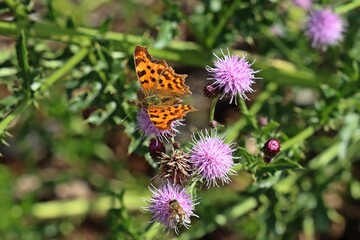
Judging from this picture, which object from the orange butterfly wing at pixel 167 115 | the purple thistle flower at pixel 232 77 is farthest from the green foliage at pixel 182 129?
the orange butterfly wing at pixel 167 115

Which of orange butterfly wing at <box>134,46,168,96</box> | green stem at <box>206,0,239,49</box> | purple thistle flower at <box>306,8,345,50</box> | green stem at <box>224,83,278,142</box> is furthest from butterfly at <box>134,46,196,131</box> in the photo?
purple thistle flower at <box>306,8,345,50</box>

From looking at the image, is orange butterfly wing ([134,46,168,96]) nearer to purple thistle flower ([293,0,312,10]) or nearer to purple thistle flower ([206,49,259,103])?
purple thistle flower ([206,49,259,103])

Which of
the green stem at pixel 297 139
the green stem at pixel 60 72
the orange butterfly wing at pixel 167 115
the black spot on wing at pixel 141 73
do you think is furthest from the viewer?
the green stem at pixel 60 72

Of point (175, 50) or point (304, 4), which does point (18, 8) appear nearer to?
point (175, 50)

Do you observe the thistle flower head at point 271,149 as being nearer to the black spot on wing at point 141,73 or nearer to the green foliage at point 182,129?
the green foliage at point 182,129

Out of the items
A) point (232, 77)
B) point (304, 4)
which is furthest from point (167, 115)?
point (304, 4)

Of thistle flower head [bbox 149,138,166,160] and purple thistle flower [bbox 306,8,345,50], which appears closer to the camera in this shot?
thistle flower head [bbox 149,138,166,160]
